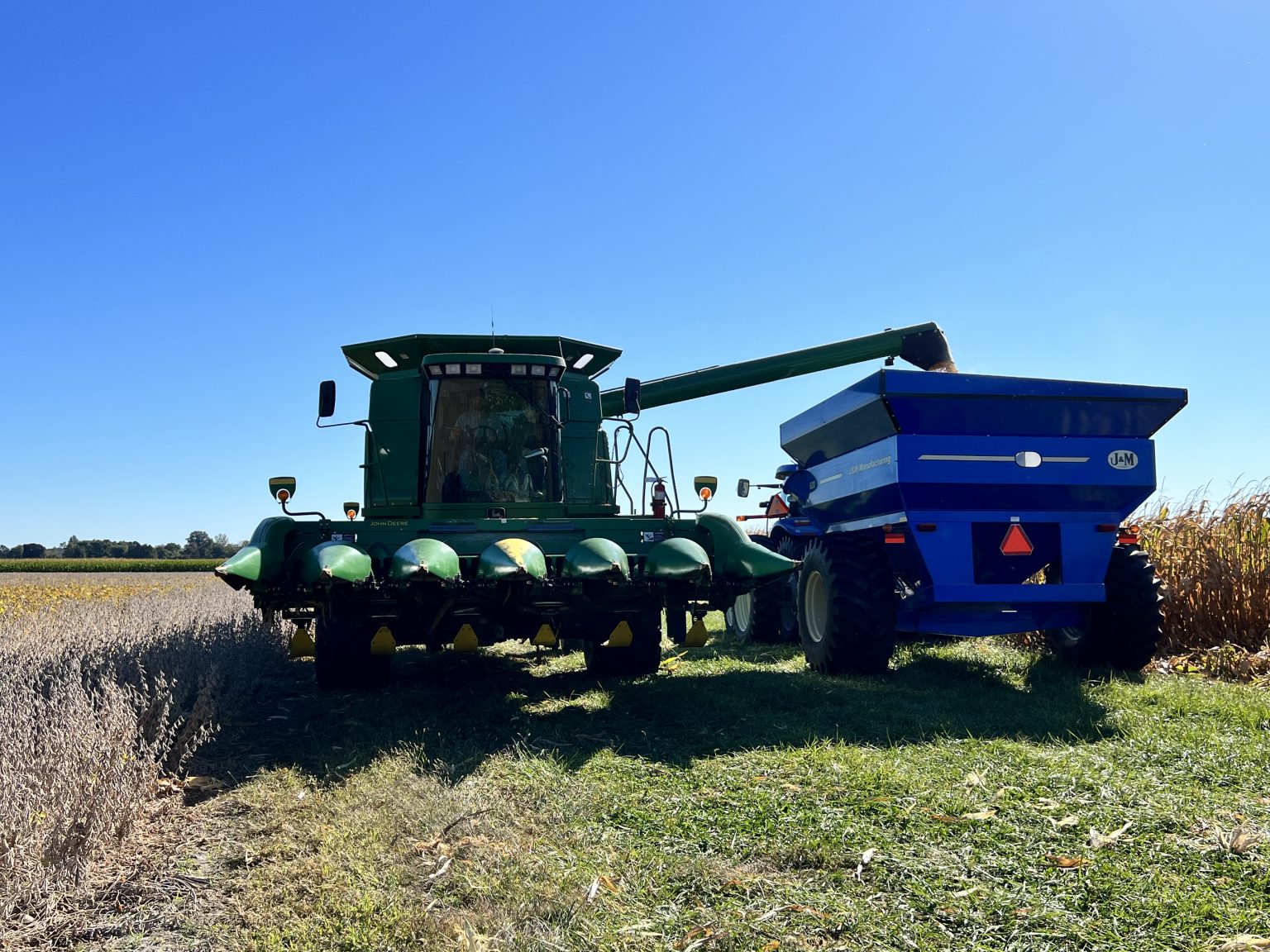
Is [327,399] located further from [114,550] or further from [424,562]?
[114,550]

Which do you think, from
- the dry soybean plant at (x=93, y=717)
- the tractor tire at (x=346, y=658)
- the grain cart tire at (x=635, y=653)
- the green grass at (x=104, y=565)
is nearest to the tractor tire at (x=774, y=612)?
the grain cart tire at (x=635, y=653)

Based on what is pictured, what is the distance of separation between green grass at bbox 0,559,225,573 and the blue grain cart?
1440 inches

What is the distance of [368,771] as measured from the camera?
4582mm

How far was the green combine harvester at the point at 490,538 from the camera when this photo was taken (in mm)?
5629

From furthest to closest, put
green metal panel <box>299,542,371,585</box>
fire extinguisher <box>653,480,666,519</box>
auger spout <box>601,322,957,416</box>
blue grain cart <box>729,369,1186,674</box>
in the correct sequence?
auger spout <box>601,322,957,416</box> < fire extinguisher <box>653,480,666,519</box> < blue grain cart <box>729,369,1186,674</box> < green metal panel <box>299,542,371,585</box>

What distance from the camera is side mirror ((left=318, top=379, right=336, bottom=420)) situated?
733cm

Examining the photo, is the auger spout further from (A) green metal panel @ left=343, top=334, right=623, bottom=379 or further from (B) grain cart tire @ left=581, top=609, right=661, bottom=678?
(B) grain cart tire @ left=581, top=609, right=661, bottom=678

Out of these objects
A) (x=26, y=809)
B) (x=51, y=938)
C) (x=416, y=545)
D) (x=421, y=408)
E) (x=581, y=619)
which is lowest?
(x=51, y=938)

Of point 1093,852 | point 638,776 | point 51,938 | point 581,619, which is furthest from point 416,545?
point 1093,852

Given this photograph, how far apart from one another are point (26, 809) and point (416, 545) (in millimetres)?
2492

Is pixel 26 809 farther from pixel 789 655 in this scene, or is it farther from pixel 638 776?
pixel 789 655

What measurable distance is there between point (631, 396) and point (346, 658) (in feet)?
9.48

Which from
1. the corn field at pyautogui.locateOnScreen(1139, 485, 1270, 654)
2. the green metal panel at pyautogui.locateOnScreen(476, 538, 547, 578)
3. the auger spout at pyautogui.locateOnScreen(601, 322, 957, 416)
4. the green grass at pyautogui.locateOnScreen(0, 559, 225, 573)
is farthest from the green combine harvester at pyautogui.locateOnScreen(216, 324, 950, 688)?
the green grass at pyautogui.locateOnScreen(0, 559, 225, 573)

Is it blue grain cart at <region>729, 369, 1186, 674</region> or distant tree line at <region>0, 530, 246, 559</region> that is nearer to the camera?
blue grain cart at <region>729, 369, 1186, 674</region>
